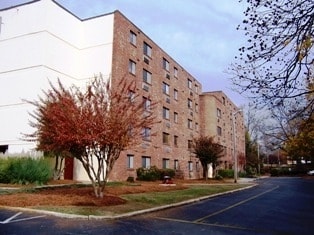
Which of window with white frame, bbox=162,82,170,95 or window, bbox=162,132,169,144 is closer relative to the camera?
window, bbox=162,132,169,144

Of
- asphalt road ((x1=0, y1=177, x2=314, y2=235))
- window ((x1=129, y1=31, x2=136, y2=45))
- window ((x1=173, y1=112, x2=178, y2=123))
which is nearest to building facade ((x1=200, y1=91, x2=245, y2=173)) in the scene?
window ((x1=173, y1=112, x2=178, y2=123))

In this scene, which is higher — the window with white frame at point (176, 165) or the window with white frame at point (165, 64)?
the window with white frame at point (165, 64)

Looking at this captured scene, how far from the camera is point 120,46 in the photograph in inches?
1302

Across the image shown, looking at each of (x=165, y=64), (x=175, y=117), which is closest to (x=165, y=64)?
(x=165, y=64)

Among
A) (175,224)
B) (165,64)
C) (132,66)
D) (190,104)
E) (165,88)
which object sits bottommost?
(175,224)

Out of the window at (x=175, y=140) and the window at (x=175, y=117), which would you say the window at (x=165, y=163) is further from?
the window at (x=175, y=117)

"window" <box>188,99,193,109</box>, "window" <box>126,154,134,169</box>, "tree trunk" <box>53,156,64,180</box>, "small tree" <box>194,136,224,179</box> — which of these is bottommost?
"tree trunk" <box>53,156,64,180</box>

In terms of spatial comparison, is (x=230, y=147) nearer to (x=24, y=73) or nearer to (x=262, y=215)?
(x=24, y=73)

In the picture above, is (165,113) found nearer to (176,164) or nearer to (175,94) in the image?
(175,94)

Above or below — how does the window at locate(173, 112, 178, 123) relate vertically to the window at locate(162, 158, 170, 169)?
above

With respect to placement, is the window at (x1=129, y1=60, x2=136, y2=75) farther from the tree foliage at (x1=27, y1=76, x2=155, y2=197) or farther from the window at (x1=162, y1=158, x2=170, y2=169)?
the tree foliage at (x1=27, y1=76, x2=155, y2=197)

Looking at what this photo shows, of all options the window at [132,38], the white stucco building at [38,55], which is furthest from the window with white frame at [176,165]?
the white stucco building at [38,55]

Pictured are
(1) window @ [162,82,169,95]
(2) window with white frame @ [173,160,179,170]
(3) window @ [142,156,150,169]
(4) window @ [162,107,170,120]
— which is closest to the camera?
(3) window @ [142,156,150,169]

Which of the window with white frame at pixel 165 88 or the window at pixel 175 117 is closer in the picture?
the window with white frame at pixel 165 88
